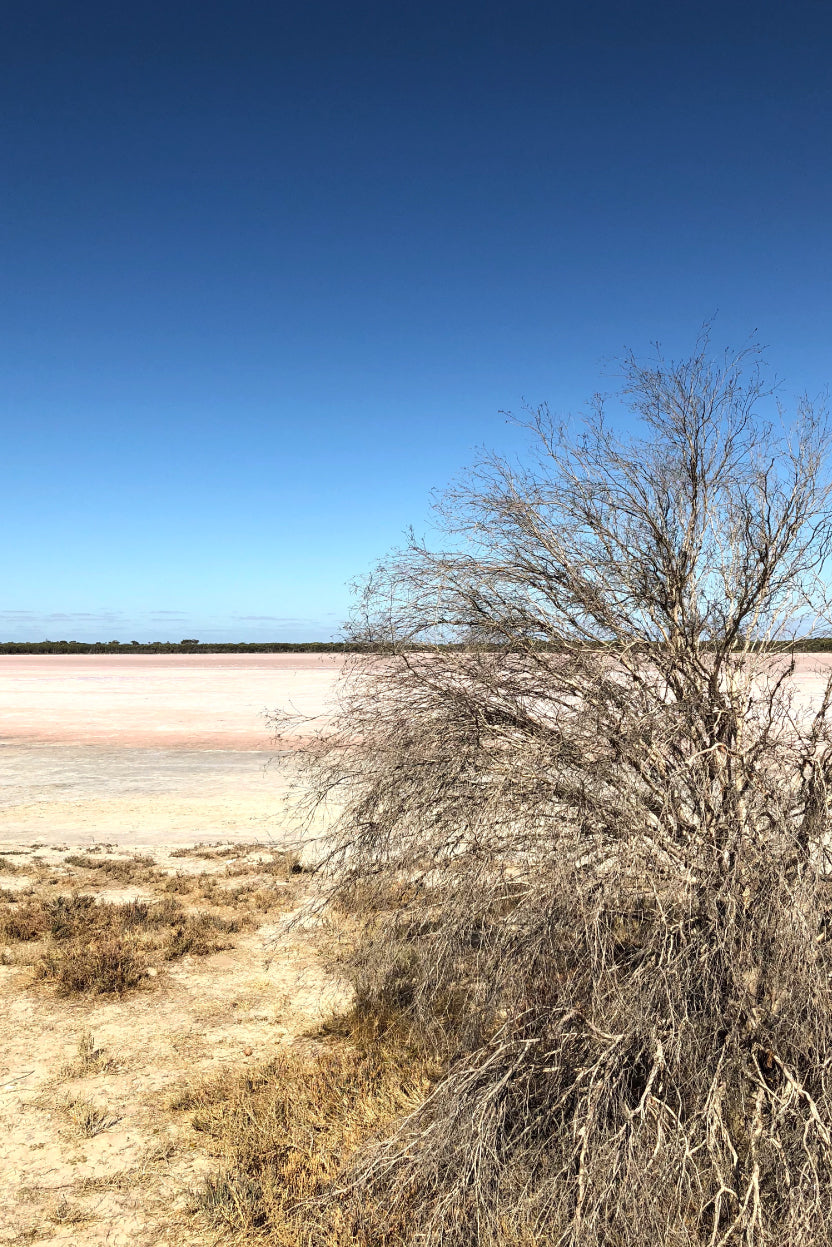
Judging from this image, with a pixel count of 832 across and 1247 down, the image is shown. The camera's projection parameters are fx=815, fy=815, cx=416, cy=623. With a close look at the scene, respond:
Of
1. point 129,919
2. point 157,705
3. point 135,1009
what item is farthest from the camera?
point 157,705

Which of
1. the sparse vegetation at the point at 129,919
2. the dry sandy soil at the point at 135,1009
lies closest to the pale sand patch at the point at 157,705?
the sparse vegetation at the point at 129,919

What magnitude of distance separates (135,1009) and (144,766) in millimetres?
14362

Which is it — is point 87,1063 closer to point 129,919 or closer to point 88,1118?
point 88,1118

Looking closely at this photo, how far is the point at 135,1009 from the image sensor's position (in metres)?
7.24

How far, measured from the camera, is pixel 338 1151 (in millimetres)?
4918

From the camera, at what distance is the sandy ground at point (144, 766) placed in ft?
47.3

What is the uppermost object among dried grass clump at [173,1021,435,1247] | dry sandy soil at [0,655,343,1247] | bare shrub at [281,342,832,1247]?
bare shrub at [281,342,832,1247]

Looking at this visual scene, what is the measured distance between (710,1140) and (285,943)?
20.2ft

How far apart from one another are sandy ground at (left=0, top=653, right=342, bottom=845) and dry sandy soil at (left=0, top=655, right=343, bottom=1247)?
0.29ft

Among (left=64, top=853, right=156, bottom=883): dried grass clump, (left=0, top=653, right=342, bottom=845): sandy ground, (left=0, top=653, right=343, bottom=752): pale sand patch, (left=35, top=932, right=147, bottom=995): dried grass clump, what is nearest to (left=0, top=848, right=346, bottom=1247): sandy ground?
(left=35, top=932, right=147, bottom=995): dried grass clump

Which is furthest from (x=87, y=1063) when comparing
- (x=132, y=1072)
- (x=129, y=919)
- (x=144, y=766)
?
(x=144, y=766)

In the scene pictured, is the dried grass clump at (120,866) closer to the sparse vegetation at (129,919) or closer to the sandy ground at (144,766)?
the sparse vegetation at (129,919)

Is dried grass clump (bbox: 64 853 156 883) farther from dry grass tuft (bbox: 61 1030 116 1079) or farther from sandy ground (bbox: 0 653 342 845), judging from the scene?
dry grass tuft (bbox: 61 1030 116 1079)

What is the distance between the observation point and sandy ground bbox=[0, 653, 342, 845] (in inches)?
568
